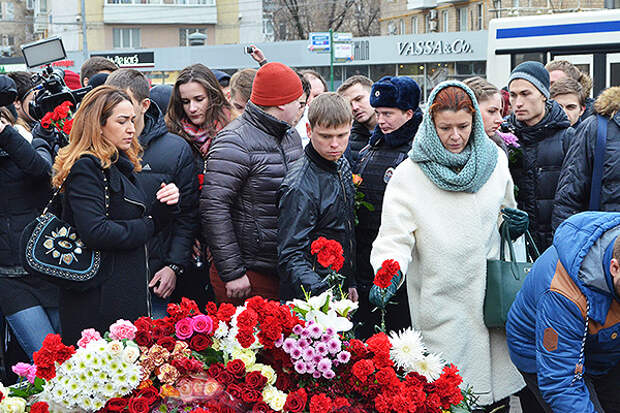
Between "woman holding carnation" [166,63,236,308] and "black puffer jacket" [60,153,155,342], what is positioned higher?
"woman holding carnation" [166,63,236,308]

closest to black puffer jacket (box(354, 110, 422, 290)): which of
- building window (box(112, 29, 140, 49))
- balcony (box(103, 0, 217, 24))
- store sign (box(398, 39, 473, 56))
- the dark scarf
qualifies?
the dark scarf

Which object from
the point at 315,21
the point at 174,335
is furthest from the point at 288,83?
the point at 315,21

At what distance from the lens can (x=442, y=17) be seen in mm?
45656

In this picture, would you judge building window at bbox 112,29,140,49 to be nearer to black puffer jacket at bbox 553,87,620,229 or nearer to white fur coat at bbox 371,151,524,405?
black puffer jacket at bbox 553,87,620,229

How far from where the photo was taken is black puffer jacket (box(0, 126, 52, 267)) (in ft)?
14.2

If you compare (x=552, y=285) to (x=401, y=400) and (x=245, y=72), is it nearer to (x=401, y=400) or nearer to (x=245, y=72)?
(x=401, y=400)

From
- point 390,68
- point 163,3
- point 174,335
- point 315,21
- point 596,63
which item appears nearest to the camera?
point 174,335

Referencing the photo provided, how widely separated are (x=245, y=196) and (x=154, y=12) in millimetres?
50818

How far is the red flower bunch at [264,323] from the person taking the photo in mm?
2430

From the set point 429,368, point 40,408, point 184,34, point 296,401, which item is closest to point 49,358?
point 40,408

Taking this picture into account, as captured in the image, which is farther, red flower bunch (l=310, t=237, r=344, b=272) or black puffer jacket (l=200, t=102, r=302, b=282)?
black puffer jacket (l=200, t=102, r=302, b=282)

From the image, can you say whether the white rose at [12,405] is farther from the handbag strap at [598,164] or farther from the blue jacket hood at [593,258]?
the handbag strap at [598,164]

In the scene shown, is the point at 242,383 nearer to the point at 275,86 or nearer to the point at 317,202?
the point at 317,202

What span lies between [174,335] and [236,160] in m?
1.68
